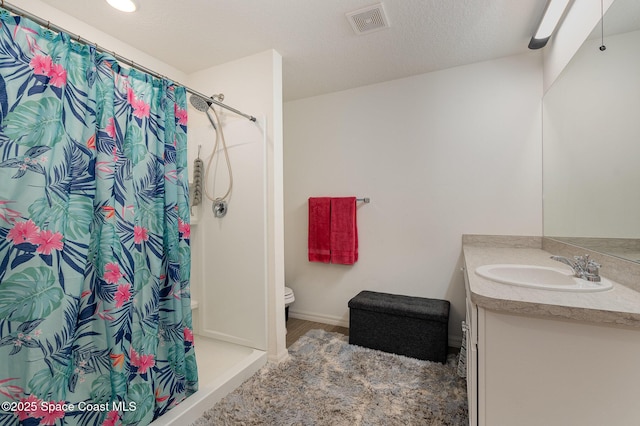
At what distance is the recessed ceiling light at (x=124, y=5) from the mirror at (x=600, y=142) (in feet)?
7.74

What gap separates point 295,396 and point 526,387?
3.90ft

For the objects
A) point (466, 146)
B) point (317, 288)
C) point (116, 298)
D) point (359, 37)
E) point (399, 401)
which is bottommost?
point (399, 401)

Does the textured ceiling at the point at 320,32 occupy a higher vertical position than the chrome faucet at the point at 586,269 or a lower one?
higher

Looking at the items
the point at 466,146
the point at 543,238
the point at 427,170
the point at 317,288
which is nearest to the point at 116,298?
the point at 317,288

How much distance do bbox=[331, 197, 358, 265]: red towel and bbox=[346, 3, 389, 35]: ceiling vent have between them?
4.36ft

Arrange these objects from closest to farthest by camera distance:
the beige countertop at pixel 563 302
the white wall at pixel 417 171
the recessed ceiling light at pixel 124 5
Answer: the beige countertop at pixel 563 302 → the recessed ceiling light at pixel 124 5 → the white wall at pixel 417 171

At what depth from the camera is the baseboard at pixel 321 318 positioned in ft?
8.97

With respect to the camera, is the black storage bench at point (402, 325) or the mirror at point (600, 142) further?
the black storage bench at point (402, 325)

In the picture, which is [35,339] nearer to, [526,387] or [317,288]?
[526,387]

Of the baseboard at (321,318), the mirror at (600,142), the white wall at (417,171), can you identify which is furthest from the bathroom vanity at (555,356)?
the baseboard at (321,318)

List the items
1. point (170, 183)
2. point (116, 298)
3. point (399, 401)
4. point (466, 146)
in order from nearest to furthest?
point (116, 298)
point (170, 183)
point (399, 401)
point (466, 146)

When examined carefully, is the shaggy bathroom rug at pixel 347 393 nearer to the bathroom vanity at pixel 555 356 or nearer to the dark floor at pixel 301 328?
the dark floor at pixel 301 328

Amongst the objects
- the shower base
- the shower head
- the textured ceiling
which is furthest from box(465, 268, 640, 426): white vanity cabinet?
the shower head

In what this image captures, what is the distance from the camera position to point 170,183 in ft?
4.75
